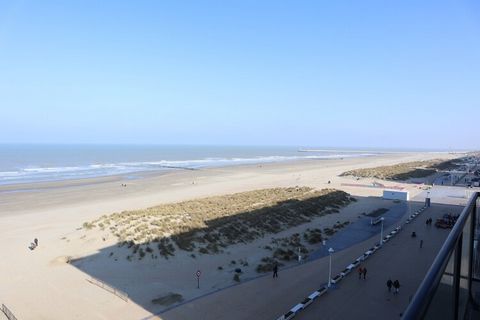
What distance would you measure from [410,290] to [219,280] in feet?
27.6

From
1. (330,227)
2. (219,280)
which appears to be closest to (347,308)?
(219,280)

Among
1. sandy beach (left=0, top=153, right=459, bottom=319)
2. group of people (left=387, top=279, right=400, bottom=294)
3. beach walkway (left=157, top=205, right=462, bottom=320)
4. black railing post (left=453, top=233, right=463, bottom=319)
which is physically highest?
black railing post (left=453, top=233, right=463, bottom=319)

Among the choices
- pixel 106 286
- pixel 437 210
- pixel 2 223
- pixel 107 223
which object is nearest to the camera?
pixel 106 286

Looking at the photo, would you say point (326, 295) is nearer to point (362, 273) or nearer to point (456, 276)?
point (362, 273)

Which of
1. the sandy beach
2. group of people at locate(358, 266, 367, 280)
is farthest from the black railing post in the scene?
group of people at locate(358, 266, 367, 280)

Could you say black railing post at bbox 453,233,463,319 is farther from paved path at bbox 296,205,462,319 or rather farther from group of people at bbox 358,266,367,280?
group of people at bbox 358,266,367,280

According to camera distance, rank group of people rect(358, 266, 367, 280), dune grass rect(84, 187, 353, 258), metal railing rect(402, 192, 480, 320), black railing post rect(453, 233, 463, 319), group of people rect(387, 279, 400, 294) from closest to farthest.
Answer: metal railing rect(402, 192, 480, 320), black railing post rect(453, 233, 463, 319), group of people rect(387, 279, 400, 294), group of people rect(358, 266, 367, 280), dune grass rect(84, 187, 353, 258)

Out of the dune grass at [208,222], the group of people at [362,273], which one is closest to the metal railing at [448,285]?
the group of people at [362,273]

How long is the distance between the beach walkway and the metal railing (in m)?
11.9

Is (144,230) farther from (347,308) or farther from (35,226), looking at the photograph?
(347,308)

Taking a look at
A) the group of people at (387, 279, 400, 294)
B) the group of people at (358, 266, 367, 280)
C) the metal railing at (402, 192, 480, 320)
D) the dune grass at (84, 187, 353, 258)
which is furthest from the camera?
the dune grass at (84, 187, 353, 258)

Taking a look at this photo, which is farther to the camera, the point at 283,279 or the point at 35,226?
the point at 35,226

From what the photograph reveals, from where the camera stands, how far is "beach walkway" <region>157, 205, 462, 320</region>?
14234 mm

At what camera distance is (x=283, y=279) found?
707 inches
